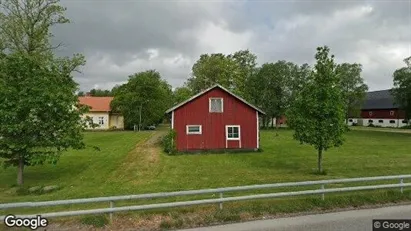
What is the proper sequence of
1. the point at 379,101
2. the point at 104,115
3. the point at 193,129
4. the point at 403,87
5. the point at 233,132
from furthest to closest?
the point at 379,101 → the point at 104,115 → the point at 403,87 → the point at 233,132 → the point at 193,129

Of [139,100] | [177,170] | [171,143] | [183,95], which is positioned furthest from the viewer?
[183,95]

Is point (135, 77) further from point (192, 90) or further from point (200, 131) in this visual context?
point (200, 131)

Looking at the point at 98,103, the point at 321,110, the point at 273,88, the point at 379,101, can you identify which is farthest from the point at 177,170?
the point at 379,101

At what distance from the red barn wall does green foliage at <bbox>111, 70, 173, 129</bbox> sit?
94.8 feet

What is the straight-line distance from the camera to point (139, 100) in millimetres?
54844

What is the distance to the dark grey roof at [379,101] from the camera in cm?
8028

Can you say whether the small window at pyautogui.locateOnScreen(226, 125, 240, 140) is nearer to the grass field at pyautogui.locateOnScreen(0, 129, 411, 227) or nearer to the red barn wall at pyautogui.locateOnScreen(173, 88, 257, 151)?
the red barn wall at pyautogui.locateOnScreen(173, 88, 257, 151)

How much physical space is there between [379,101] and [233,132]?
70.5 meters

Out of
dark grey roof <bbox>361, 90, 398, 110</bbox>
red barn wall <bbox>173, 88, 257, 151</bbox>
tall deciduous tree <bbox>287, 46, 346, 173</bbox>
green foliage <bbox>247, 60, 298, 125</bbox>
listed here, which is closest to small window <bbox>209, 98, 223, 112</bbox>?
red barn wall <bbox>173, 88, 257, 151</bbox>

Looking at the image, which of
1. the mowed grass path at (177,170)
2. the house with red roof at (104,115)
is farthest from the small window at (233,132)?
the house with red roof at (104,115)

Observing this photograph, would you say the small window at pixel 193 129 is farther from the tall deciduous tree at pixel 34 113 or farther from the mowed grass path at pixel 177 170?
the tall deciduous tree at pixel 34 113

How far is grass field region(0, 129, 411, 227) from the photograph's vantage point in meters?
13.1

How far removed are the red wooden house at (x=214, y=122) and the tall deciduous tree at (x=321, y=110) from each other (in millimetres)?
10057

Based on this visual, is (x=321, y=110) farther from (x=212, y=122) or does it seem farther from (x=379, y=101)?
(x=379, y=101)
